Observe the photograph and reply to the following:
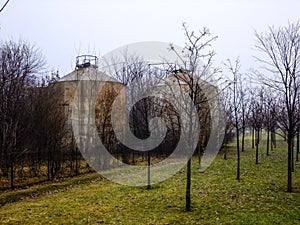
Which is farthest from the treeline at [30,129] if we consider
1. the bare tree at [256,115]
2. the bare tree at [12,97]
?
the bare tree at [256,115]

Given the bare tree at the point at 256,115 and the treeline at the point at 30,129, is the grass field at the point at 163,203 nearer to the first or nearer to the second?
the treeline at the point at 30,129

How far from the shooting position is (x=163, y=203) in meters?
8.20

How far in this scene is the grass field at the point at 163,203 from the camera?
22.3 feet

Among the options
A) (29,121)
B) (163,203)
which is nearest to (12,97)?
(29,121)

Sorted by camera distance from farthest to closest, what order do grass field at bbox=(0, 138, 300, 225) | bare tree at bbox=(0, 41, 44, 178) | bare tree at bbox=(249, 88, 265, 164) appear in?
bare tree at bbox=(249, 88, 265, 164) → bare tree at bbox=(0, 41, 44, 178) → grass field at bbox=(0, 138, 300, 225)

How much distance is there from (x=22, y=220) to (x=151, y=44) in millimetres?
7500

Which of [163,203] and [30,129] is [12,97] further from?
[163,203]

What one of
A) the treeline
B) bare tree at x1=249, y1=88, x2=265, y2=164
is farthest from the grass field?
bare tree at x1=249, y1=88, x2=265, y2=164

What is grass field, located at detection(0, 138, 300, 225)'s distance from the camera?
6794 mm

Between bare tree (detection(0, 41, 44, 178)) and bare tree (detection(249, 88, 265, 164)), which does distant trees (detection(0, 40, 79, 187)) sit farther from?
bare tree (detection(249, 88, 265, 164))

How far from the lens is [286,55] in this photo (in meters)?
9.46

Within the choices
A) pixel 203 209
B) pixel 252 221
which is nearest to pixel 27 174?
pixel 203 209

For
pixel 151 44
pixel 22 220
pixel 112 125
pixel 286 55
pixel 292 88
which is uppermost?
pixel 151 44

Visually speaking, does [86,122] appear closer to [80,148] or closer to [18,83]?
[80,148]
